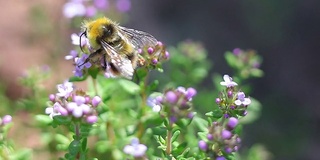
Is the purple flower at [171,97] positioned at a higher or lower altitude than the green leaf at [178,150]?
higher

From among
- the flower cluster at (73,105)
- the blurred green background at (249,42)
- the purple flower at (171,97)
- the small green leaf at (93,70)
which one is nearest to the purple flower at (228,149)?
the purple flower at (171,97)

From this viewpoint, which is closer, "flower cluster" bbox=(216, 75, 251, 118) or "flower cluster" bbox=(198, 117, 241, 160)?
"flower cluster" bbox=(198, 117, 241, 160)

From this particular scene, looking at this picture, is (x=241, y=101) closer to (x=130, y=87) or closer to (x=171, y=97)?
(x=171, y=97)

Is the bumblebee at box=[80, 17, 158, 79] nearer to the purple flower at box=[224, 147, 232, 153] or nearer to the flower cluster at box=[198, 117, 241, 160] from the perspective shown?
the flower cluster at box=[198, 117, 241, 160]

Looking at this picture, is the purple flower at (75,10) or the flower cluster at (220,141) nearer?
the flower cluster at (220,141)

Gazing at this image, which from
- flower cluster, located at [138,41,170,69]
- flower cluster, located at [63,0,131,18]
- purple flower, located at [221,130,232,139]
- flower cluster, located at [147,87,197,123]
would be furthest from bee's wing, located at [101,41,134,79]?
flower cluster, located at [63,0,131,18]

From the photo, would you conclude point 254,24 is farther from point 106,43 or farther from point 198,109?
point 106,43

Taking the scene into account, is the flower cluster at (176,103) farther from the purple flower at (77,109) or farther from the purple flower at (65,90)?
the purple flower at (65,90)
